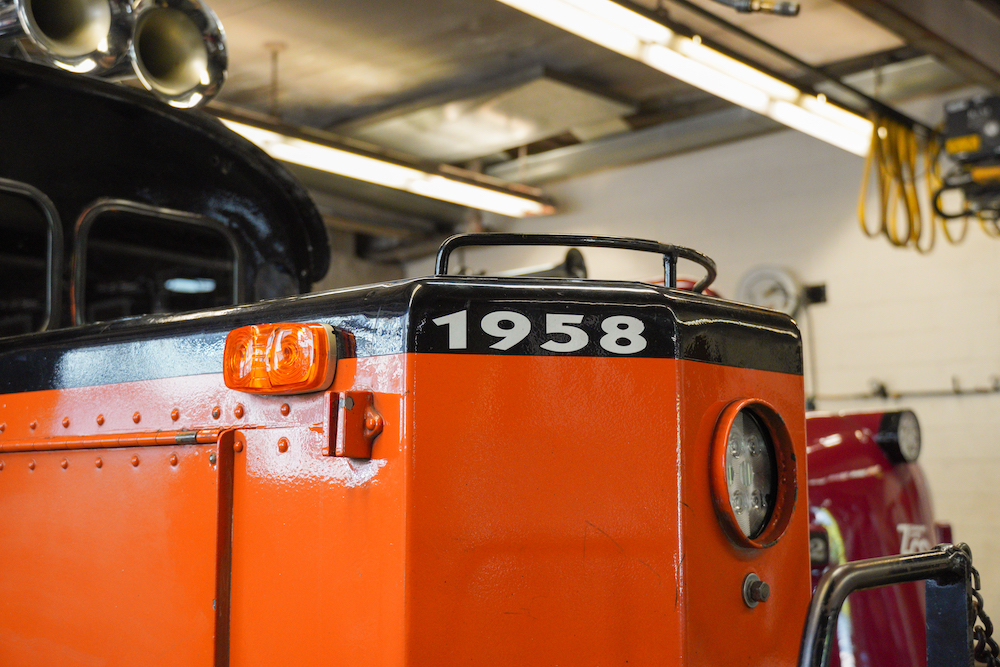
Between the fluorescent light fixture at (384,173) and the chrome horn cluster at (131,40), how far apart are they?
286 centimetres

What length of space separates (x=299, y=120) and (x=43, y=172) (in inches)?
259

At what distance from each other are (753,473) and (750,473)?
11mm

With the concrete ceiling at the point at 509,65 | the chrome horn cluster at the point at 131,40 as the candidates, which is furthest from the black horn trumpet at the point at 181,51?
the concrete ceiling at the point at 509,65

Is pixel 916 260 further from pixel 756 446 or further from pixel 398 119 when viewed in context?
pixel 756 446

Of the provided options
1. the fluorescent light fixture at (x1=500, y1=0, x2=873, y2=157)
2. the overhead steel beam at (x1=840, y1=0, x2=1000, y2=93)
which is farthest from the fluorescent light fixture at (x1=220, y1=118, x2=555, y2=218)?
the overhead steel beam at (x1=840, y1=0, x2=1000, y2=93)

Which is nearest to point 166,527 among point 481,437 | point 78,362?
point 78,362

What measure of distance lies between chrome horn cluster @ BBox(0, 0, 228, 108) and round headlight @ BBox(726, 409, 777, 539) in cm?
165

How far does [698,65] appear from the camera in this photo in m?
5.43

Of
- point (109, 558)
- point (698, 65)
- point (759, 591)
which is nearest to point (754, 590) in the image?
point (759, 591)

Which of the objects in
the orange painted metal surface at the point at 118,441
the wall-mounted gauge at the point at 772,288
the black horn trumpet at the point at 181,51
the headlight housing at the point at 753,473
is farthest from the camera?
the wall-mounted gauge at the point at 772,288

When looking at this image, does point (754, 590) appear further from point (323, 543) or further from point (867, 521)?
point (867, 521)

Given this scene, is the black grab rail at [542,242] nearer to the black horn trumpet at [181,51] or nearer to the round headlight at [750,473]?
the round headlight at [750,473]

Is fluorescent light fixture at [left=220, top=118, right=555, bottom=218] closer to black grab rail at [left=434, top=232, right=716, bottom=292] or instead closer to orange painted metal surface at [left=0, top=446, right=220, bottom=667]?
orange painted metal surface at [left=0, top=446, right=220, bottom=667]

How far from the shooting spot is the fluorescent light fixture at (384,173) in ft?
20.2
